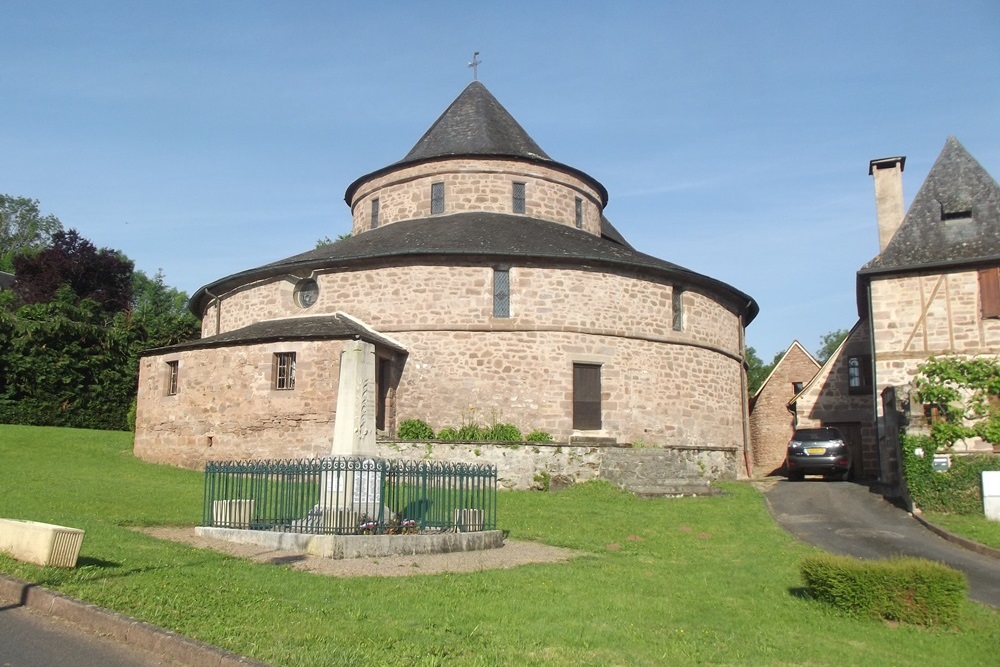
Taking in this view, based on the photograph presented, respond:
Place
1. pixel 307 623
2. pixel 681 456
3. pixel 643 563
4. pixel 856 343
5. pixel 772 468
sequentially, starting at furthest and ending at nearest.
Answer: pixel 772 468, pixel 856 343, pixel 681 456, pixel 643 563, pixel 307 623

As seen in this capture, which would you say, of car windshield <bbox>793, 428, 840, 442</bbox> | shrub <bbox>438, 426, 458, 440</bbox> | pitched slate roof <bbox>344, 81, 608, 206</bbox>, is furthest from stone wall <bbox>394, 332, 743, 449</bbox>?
pitched slate roof <bbox>344, 81, 608, 206</bbox>

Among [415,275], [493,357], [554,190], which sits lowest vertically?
[493,357]

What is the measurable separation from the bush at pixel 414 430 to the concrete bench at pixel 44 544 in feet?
43.6

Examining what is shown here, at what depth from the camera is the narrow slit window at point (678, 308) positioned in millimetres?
25641

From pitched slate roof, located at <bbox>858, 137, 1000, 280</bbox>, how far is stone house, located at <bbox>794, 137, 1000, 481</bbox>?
0.08ft

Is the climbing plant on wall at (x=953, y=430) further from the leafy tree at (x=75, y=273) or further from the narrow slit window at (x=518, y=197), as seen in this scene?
the leafy tree at (x=75, y=273)

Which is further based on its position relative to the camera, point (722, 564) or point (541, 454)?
point (541, 454)

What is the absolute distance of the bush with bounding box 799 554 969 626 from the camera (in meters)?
8.22

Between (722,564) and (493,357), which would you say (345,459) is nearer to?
(722,564)

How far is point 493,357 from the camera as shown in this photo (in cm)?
2323

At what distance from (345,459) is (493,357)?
1143 centimetres

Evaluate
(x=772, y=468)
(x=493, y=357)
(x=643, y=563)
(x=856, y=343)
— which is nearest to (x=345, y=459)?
(x=643, y=563)

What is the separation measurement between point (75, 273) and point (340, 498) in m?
34.5

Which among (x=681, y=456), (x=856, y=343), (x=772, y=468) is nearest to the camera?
(x=681, y=456)
